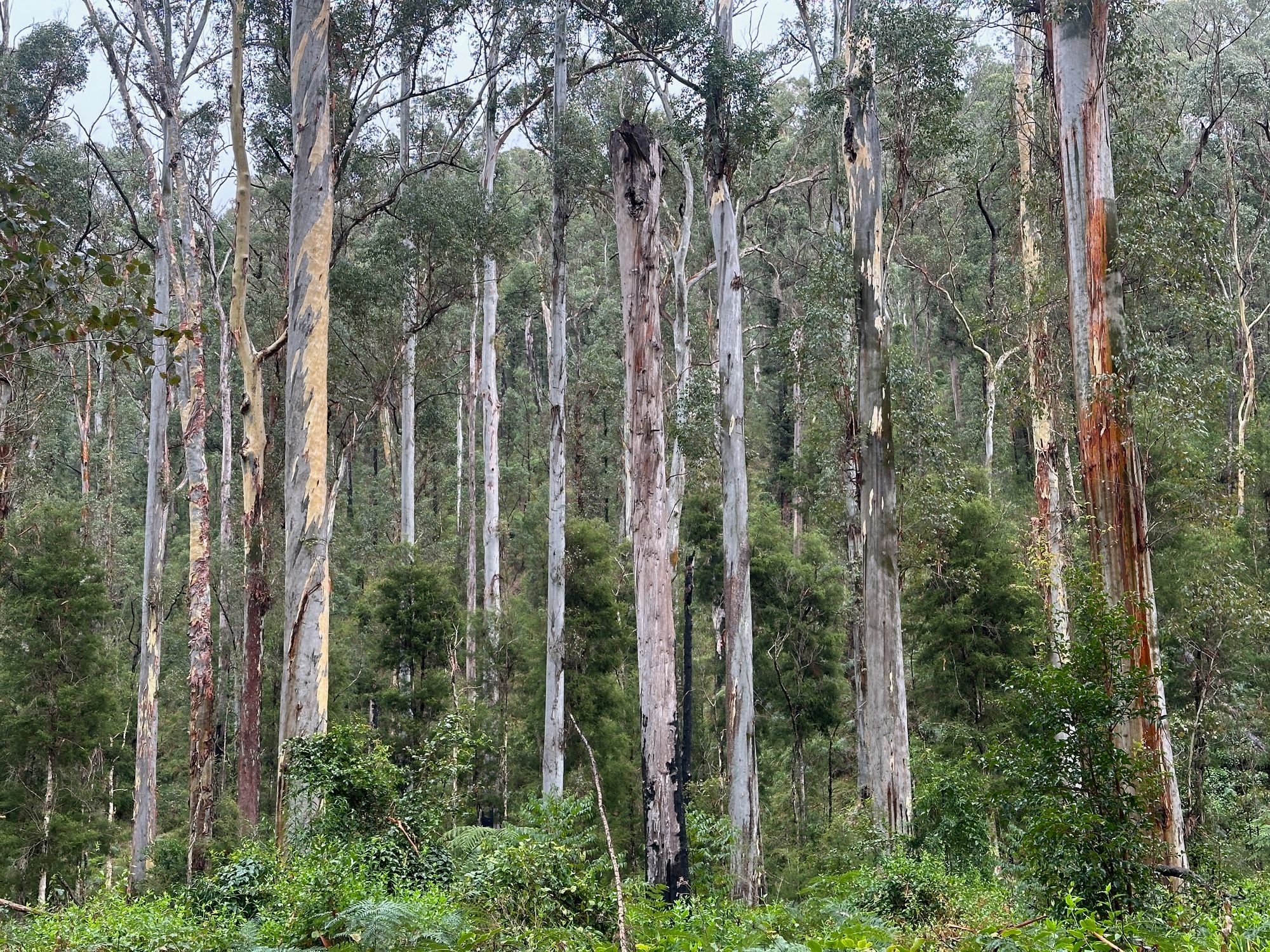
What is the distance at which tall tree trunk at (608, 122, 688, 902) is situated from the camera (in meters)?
8.86

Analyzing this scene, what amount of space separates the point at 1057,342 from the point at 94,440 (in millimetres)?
31728

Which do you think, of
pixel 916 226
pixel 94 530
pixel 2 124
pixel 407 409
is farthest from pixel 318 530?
pixel 916 226

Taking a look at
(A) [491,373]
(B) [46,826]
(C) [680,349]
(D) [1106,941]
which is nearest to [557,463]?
(A) [491,373]

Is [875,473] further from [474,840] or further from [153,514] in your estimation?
[153,514]

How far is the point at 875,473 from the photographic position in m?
13.4

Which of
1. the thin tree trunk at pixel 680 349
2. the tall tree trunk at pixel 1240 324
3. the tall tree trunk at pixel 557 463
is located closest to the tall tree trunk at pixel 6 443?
the tall tree trunk at pixel 557 463

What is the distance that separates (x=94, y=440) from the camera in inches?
1398

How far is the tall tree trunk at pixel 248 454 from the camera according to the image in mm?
12297

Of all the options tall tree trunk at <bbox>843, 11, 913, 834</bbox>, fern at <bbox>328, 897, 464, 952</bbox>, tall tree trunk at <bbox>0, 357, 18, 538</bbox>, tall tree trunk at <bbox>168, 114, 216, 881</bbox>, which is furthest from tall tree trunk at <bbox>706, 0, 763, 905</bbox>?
tall tree trunk at <bbox>0, 357, 18, 538</bbox>

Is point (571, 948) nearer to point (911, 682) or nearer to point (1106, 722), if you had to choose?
point (1106, 722)

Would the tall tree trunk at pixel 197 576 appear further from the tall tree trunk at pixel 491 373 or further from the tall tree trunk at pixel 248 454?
the tall tree trunk at pixel 491 373

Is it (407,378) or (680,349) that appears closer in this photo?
(407,378)

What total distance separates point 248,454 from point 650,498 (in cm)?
606

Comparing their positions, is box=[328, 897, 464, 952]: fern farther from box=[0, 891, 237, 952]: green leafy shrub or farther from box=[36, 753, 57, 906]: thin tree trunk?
box=[36, 753, 57, 906]: thin tree trunk
